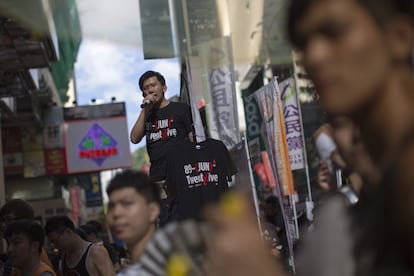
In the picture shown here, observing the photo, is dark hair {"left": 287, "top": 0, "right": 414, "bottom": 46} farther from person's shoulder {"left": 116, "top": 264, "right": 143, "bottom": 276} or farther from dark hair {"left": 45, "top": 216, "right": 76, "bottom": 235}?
dark hair {"left": 45, "top": 216, "right": 76, "bottom": 235}

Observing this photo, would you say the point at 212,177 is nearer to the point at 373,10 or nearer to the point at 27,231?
the point at 27,231

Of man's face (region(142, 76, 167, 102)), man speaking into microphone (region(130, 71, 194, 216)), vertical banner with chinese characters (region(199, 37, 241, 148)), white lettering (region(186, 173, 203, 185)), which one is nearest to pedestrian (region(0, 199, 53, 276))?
man speaking into microphone (region(130, 71, 194, 216))

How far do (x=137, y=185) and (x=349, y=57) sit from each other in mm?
1493

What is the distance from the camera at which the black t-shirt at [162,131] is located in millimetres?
6320

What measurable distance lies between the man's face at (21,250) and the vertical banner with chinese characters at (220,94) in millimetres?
3699

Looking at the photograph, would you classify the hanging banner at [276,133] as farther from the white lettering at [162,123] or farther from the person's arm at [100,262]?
the person's arm at [100,262]

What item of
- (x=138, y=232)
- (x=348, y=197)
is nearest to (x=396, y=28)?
(x=348, y=197)

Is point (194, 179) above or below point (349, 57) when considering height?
below

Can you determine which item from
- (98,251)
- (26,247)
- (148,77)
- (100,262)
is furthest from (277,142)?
(26,247)

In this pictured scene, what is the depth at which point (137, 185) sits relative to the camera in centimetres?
282

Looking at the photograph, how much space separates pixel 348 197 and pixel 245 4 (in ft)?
38.0

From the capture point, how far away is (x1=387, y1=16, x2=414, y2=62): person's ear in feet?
4.97

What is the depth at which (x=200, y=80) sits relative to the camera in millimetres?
9891

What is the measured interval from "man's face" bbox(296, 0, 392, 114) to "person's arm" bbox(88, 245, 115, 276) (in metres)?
4.14
